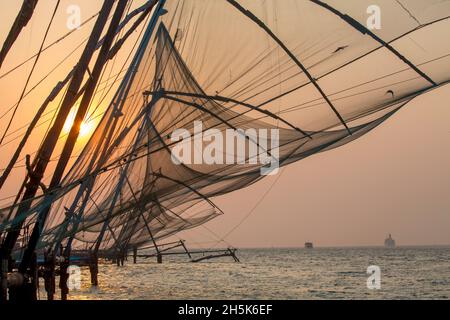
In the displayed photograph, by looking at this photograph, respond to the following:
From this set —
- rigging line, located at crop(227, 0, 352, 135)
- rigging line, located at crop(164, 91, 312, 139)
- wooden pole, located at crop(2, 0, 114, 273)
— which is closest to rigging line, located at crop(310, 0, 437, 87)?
rigging line, located at crop(227, 0, 352, 135)

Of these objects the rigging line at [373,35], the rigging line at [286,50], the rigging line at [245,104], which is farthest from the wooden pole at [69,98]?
the rigging line at [373,35]

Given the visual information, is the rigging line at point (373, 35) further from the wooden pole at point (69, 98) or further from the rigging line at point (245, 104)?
the wooden pole at point (69, 98)

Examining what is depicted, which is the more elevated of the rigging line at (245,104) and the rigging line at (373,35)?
the rigging line at (373,35)

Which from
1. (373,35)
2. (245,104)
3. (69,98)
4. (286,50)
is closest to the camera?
(69,98)

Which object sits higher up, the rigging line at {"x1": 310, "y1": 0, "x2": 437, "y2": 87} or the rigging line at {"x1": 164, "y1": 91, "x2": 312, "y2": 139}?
the rigging line at {"x1": 310, "y1": 0, "x2": 437, "y2": 87}

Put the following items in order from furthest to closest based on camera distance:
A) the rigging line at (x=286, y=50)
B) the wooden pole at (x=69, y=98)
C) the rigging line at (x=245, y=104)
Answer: the rigging line at (x=245, y=104)
the rigging line at (x=286, y=50)
the wooden pole at (x=69, y=98)

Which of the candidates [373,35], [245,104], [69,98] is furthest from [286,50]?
[69,98]

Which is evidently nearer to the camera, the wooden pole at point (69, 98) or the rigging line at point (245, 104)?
the wooden pole at point (69, 98)

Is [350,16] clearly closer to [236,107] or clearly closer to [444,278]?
[236,107]

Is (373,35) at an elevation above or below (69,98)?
above

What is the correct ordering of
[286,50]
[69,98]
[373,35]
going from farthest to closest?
[286,50] → [373,35] → [69,98]

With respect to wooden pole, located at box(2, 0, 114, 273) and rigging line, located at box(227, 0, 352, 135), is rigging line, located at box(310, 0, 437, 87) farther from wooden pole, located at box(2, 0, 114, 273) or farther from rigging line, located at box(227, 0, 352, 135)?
wooden pole, located at box(2, 0, 114, 273)

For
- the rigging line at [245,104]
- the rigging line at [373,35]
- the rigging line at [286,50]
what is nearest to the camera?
the rigging line at [373,35]

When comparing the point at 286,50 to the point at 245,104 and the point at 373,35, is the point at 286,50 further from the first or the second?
the point at 373,35
